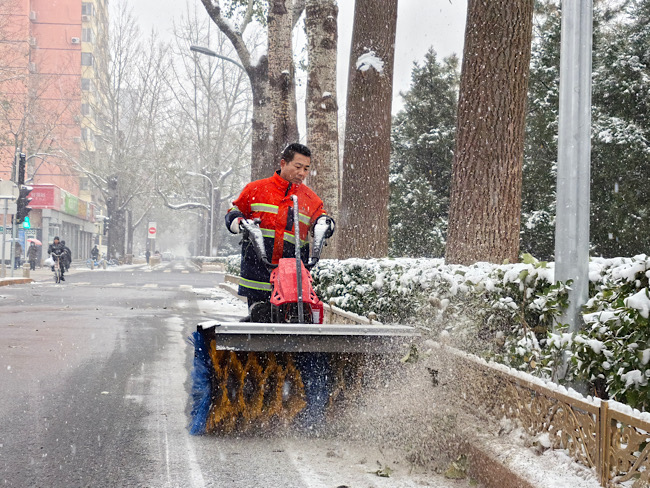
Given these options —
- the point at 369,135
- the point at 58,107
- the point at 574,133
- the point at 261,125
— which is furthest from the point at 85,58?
the point at 574,133

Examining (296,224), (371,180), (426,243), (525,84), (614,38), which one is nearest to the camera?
(296,224)

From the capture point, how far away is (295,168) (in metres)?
5.68

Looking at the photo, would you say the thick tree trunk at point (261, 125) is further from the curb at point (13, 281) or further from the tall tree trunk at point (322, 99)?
the curb at point (13, 281)

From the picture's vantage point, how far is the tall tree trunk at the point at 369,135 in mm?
12273

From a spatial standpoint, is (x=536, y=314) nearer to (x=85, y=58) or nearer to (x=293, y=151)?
(x=293, y=151)

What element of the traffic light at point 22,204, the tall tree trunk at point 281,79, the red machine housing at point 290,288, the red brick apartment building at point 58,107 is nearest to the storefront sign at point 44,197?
the red brick apartment building at point 58,107

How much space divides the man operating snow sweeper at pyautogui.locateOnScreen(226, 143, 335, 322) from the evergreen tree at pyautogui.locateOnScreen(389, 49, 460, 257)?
845 inches

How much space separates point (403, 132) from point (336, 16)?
1529 cm

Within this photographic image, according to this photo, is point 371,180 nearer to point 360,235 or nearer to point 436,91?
point 360,235

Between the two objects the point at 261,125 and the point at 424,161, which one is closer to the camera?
the point at 261,125

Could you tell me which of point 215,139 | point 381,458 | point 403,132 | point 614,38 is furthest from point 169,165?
point 381,458

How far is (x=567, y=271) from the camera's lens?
4.53m

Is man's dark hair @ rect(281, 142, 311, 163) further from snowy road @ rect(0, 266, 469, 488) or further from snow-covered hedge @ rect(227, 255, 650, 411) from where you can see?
snowy road @ rect(0, 266, 469, 488)

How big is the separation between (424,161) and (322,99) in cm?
1506
